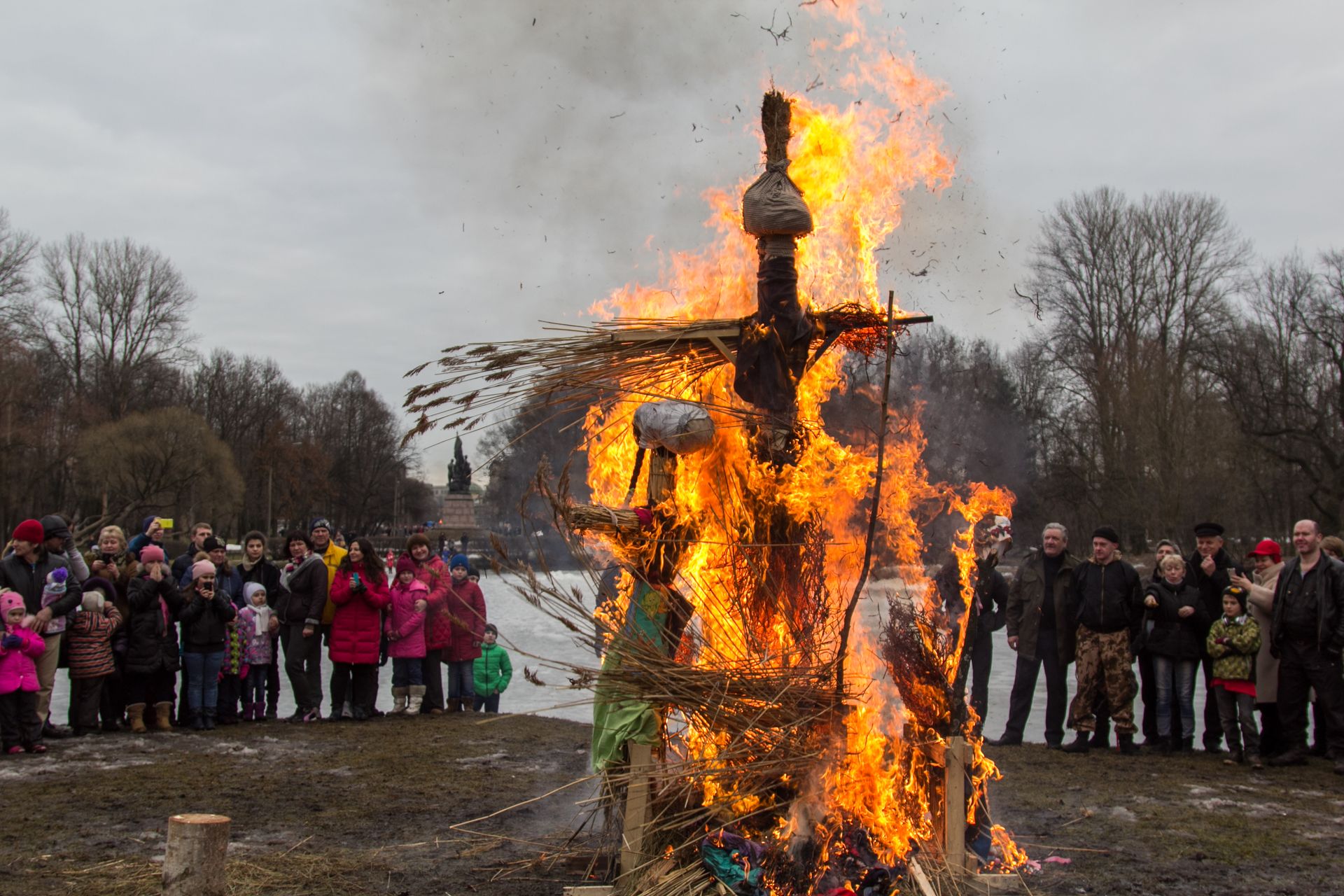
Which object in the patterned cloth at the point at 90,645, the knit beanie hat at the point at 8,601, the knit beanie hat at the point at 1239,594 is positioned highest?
the knit beanie hat at the point at 1239,594

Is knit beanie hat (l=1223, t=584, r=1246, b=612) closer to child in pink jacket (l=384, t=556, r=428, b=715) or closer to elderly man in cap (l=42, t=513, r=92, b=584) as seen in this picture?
child in pink jacket (l=384, t=556, r=428, b=715)

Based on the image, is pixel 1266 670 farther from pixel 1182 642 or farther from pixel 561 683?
pixel 561 683

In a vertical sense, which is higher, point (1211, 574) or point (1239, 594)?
point (1211, 574)

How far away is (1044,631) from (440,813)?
536 cm

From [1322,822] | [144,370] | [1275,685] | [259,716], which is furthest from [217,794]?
[144,370]

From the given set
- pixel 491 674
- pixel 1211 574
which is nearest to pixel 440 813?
pixel 491 674

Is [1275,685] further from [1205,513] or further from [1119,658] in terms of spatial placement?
[1205,513]

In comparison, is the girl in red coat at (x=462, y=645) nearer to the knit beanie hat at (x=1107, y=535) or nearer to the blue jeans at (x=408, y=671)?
the blue jeans at (x=408, y=671)

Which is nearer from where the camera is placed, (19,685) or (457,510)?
(19,685)

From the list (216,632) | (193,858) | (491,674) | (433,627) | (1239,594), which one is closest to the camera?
(193,858)

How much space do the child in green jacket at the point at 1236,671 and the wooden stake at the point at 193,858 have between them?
7.18 meters

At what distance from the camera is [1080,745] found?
27.8 ft

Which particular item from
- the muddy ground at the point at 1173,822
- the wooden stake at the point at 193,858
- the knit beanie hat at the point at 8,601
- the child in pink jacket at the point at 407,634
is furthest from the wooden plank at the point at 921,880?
the knit beanie hat at the point at 8,601

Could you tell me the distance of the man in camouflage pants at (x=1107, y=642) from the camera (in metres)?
8.48
